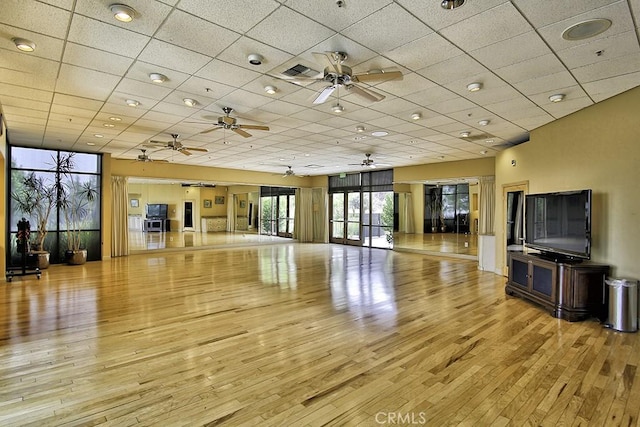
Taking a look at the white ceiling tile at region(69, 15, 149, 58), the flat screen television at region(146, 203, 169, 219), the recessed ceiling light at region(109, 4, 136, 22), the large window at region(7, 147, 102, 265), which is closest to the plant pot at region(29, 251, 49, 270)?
the large window at region(7, 147, 102, 265)

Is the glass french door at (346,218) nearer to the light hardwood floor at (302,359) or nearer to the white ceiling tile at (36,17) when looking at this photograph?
the light hardwood floor at (302,359)

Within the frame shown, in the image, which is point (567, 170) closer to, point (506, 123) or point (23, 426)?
point (506, 123)

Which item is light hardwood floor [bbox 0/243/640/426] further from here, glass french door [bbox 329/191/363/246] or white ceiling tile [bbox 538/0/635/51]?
glass french door [bbox 329/191/363/246]

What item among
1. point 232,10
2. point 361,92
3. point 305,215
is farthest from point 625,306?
point 305,215

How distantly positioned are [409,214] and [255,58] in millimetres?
12702

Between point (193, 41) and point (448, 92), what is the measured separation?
338cm

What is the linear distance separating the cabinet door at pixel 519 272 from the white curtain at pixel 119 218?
1097 centimetres

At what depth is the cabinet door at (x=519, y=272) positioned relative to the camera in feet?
19.5

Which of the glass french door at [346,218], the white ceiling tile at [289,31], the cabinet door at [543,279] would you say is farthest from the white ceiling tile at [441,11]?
the glass french door at [346,218]

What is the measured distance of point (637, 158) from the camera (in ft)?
15.2

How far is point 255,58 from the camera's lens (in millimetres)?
3764

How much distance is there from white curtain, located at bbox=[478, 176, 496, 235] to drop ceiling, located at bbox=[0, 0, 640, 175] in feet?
11.1

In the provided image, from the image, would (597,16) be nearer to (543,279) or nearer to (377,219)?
(543,279)

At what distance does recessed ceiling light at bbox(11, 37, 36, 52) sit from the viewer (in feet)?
11.1
